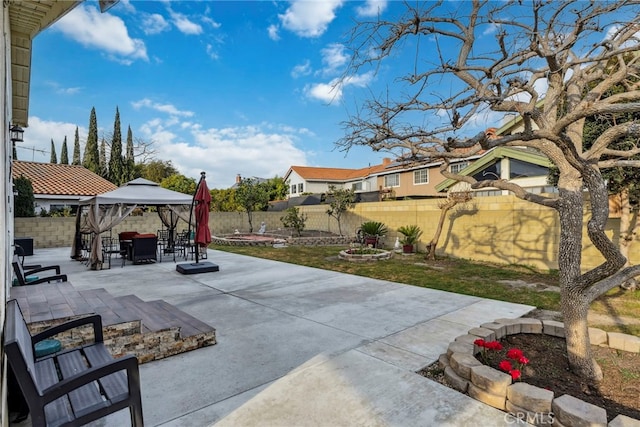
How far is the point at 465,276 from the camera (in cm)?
855

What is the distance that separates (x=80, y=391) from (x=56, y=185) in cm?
2061

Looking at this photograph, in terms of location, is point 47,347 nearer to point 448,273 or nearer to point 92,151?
point 448,273

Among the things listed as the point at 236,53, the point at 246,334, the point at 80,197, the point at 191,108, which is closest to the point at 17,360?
the point at 246,334

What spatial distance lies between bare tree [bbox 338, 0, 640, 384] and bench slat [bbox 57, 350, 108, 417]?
327 cm

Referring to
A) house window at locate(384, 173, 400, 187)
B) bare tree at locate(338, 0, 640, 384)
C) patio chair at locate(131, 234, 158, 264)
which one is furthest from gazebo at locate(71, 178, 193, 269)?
house window at locate(384, 173, 400, 187)

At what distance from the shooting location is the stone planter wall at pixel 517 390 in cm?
226

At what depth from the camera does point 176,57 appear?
12648mm

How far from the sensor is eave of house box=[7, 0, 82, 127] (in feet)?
12.1

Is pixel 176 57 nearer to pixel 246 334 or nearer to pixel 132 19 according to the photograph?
pixel 132 19

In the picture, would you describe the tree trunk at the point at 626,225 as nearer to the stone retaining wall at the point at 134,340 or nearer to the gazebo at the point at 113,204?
the stone retaining wall at the point at 134,340

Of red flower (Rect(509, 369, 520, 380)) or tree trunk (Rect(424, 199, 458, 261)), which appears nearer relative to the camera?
red flower (Rect(509, 369, 520, 380))

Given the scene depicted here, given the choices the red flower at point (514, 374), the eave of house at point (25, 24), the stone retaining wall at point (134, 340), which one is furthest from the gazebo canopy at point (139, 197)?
the red flower at point (514, 374)

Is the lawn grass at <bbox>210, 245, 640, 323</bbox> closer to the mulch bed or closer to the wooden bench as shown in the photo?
the mulch bed

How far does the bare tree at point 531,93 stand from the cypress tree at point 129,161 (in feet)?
105
